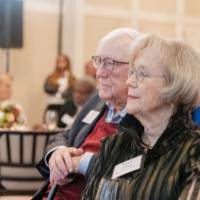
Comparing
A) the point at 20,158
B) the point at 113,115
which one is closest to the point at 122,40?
the point at 113,115

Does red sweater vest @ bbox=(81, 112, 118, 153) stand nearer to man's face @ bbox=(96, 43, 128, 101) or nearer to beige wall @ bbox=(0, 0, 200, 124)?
man's face @ bbox=(96, 43, 128, 101)

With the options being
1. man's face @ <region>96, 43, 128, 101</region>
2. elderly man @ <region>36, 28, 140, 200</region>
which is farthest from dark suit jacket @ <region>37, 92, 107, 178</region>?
man's face @ <region>96, 43, 128, 101</region>

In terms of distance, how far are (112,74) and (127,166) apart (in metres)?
0.61

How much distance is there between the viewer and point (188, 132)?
180 cm

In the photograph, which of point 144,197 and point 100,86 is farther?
point 100,86

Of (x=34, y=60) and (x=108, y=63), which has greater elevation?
(x=108, y=63)

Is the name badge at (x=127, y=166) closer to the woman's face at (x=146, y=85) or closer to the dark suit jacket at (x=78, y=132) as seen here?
the woman's face at (x=146, y=85)

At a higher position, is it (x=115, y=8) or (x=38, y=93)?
(x=115, y=8)

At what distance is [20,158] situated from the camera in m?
3.44

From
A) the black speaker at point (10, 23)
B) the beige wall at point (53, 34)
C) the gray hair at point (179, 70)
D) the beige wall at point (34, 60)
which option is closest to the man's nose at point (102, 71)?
the gray hair at point (179, 70)

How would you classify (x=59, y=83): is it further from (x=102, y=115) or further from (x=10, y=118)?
(x=102, y=115)

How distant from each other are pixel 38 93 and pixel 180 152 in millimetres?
8019

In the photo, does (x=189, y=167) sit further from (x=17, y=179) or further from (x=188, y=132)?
(x=17, y=179)

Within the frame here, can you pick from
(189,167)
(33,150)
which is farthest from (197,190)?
(33,150)
